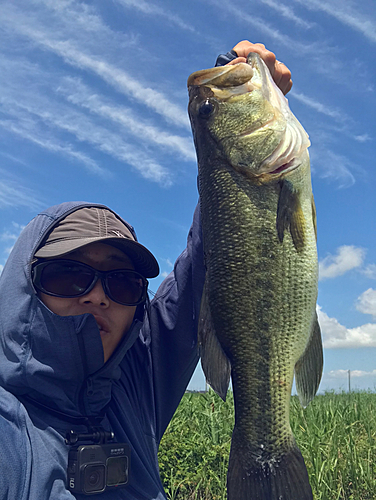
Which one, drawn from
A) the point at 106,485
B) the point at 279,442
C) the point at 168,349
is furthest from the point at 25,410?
the point at 279,442

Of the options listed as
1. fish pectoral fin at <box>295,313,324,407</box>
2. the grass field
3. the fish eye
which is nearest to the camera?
fish pectoral fin at <box>295,313,324,407</box>

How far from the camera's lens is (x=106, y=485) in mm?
2004

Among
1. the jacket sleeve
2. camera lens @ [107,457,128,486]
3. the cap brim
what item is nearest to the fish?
the jacket sleeve

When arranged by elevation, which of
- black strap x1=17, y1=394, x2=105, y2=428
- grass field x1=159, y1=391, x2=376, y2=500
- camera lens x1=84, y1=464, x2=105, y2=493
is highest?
black strap x1=17, y1=394, x2=105, y2=428

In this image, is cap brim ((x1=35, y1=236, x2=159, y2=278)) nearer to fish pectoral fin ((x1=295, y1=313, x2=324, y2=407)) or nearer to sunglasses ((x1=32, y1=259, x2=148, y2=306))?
sunglasses ((x1=32, y1=259, x2=148, y2=306))

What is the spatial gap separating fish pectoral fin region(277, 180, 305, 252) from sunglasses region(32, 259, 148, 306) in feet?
2.72

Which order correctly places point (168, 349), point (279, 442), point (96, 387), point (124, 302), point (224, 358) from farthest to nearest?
point (168, 349) < point (124, 302) < point (96, 387) < point (224, 358) < point (279, 442)

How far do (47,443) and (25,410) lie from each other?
0.17 m

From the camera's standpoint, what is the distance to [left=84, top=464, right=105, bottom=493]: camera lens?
6.31 ft

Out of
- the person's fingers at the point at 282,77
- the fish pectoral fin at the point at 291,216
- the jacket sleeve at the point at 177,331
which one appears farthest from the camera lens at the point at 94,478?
the person's fingers at the point at 282,77

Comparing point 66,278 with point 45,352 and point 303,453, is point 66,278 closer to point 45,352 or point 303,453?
point 45,352

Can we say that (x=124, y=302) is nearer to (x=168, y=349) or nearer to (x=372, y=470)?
(x=168, y=349)

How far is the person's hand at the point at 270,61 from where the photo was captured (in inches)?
89.4

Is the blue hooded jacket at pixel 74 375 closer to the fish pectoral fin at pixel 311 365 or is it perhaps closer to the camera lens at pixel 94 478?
the camera lens at pixel 94 478
